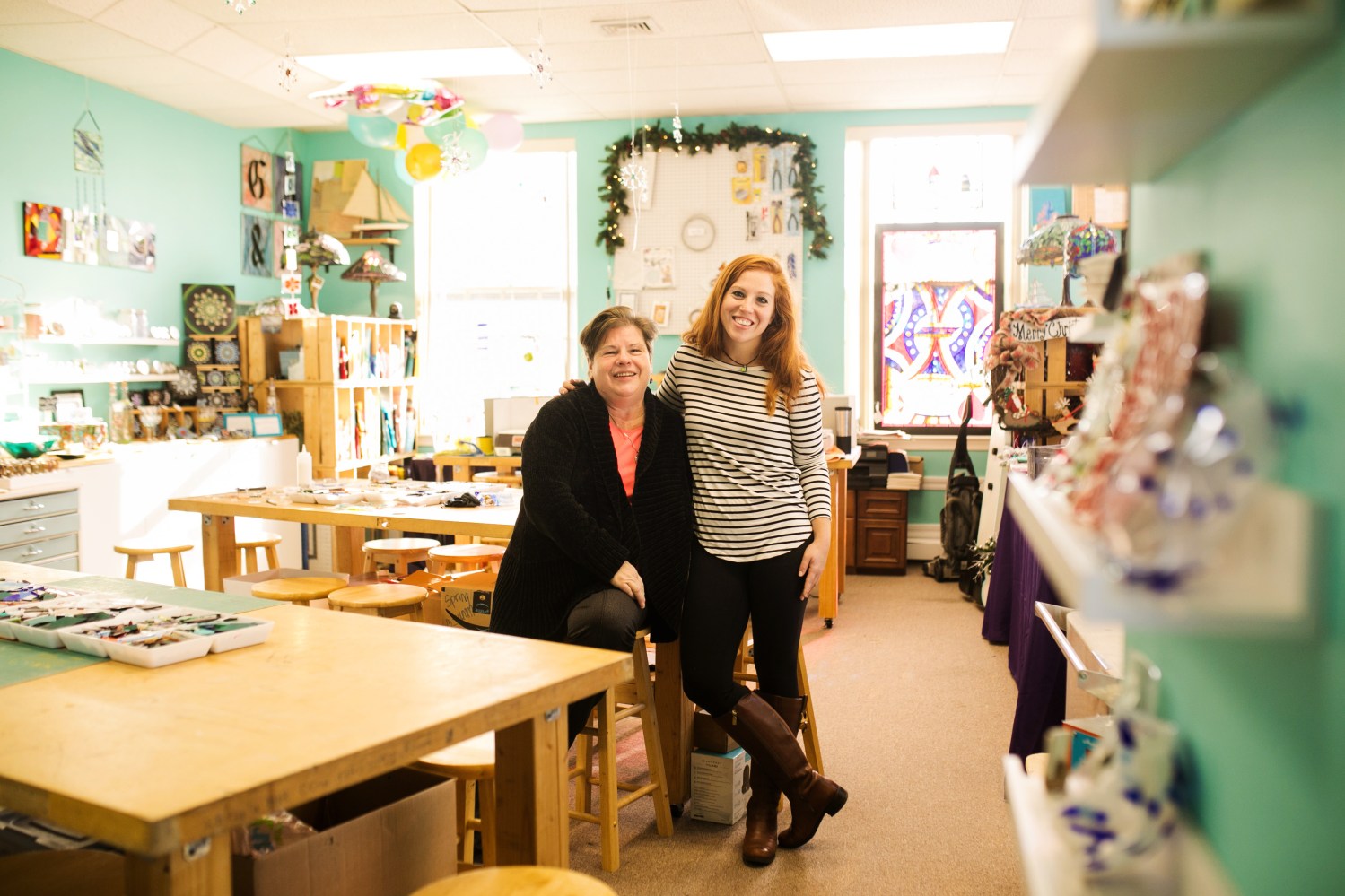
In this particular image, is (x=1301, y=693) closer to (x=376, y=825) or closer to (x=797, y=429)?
(x=376, y=825)

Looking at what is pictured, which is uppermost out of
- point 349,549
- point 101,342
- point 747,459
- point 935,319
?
point 935,319

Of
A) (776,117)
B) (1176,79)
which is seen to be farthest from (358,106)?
(1176,79)

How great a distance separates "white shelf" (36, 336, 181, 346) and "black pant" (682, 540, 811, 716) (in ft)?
13.7

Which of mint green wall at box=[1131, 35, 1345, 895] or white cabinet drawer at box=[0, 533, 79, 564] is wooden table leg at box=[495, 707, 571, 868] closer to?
mint green wall at box=[1131, 35, 1345, 895]

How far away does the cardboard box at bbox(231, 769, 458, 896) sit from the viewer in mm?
1717

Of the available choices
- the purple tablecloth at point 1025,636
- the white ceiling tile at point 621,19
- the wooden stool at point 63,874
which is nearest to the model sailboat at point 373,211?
the white ceiling tile at point 621,19

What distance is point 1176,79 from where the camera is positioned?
3.07 ft

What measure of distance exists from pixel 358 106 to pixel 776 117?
9.78ft

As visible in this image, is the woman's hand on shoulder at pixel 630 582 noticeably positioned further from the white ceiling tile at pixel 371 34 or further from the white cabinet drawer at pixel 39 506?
the white ceiling tile at pixel 371 34

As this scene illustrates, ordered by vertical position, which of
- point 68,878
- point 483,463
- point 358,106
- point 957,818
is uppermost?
point 358,106

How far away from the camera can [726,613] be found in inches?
109

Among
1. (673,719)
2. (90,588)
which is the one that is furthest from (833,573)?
(90,588)

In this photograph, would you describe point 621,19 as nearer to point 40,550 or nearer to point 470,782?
point 40,550

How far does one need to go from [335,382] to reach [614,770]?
174 inches
